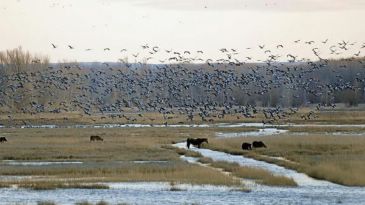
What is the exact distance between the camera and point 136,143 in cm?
5825

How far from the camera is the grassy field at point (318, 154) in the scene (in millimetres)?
37094

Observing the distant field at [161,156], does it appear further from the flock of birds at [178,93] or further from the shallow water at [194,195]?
the flock of birds at [178,93]

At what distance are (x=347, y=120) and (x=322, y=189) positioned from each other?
6314 cm

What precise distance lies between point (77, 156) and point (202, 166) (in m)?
9.93

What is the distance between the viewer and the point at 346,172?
37.0 metres

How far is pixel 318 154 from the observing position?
49.0m

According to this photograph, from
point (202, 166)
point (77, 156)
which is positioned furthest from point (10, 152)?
point (202, 166)

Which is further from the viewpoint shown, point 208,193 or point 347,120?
point 347,120

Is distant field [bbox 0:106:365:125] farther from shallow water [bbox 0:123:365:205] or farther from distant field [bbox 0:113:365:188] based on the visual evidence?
shallow water [bbox 0:123:365:205]

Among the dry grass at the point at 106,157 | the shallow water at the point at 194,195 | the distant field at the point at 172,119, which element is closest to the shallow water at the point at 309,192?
the shallow water at the point at 194,195

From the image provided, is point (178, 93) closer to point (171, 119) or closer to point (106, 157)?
point (171, 119)

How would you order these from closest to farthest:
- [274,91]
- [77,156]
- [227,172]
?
[227,172] → [77,156] → [274,91]

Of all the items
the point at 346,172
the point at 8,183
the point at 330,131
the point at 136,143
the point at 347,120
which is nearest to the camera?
the point at 8,183

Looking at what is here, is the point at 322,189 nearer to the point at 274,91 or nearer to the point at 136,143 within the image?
the point at 136,143
